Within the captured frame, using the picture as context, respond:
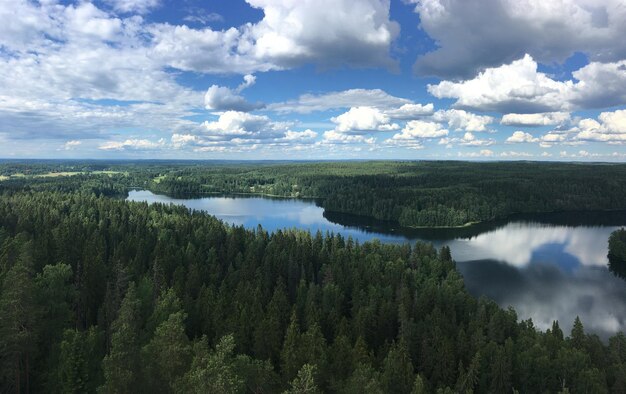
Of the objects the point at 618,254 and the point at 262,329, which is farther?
the point at 618,254

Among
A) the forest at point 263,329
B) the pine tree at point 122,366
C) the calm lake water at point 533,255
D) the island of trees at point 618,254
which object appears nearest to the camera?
the pine tree at point 122,366

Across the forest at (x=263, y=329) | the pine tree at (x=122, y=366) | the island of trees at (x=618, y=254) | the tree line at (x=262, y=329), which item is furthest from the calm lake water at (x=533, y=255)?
the pine tree at (x=122, y=366)

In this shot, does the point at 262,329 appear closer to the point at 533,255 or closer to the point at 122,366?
the point at 122,366

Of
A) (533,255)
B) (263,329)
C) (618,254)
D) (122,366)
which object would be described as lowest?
(533,255)

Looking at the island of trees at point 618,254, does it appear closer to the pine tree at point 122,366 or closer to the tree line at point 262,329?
the tree line at point 262,329

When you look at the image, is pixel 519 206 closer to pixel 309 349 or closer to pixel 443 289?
pixel 443 289

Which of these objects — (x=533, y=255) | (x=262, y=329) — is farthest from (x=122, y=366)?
(x=533, y=255)

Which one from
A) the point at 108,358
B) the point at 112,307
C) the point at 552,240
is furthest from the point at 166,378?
the point at 552,240
